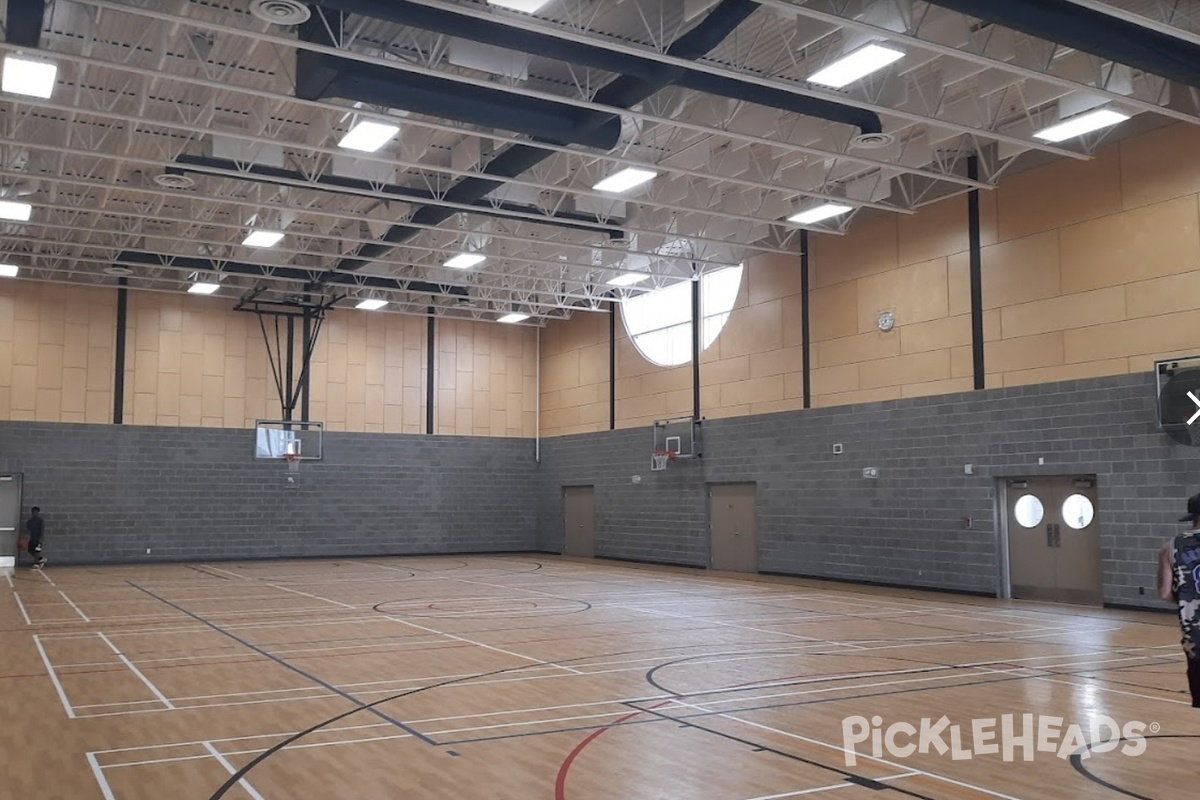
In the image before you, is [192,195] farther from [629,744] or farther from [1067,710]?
[1067,710]

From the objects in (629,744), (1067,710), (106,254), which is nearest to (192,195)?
(106,254)

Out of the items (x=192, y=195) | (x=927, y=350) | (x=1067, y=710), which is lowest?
(x=1067, y=710)

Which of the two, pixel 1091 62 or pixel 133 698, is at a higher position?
pixel 1091 62

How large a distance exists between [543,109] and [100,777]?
37.6ft

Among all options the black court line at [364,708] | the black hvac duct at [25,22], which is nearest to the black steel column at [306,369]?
the black hvac duct at [25,22]

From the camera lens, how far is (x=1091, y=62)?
47.4ft

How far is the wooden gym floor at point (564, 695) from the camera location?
6695 mm

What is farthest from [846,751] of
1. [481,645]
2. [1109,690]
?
[481,645]

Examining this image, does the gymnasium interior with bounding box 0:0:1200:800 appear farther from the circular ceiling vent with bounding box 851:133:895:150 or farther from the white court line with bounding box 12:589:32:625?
the white court line with bounding box 12:589:32:625

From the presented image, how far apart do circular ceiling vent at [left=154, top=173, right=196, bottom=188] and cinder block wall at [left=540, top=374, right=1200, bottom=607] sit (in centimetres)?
1350

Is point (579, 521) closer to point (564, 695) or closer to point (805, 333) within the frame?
point (805, 333)

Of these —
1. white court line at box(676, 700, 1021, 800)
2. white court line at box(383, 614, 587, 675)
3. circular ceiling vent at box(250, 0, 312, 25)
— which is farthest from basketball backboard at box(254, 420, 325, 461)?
white court line at box(676, 700, 1021, 800)

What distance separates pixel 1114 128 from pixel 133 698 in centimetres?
1669

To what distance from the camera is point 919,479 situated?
20.8 meters
